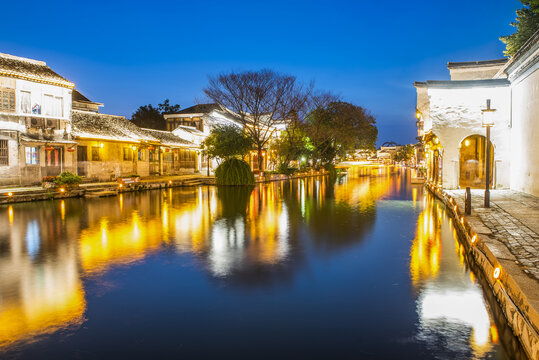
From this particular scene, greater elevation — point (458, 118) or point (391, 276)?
point (458, 118)

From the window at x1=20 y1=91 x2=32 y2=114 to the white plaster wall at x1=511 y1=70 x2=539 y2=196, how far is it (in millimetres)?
25602

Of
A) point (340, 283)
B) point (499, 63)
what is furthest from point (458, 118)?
point (340, 283)

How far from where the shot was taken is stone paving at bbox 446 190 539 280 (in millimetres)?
6734

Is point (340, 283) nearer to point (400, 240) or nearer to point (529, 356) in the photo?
point (529, 356)

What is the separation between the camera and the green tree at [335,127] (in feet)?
155

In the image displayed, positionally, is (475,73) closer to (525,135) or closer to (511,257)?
(525,135)

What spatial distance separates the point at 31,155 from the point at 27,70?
16.2 feet

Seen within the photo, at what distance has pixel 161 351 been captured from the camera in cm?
435

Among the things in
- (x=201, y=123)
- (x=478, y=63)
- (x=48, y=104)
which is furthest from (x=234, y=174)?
(x=478, y=63)

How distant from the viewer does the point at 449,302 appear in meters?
5.77

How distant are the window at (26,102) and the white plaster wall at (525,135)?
2560 cm

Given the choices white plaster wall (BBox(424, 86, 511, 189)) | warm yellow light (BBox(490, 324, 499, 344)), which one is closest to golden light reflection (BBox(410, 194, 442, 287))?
warm yellow light (BBox(490, 324, 499, 344))

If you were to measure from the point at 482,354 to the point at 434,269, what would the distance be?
324cm

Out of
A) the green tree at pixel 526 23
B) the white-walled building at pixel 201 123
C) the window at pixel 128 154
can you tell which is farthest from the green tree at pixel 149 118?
the green tree at pixel 526 23
